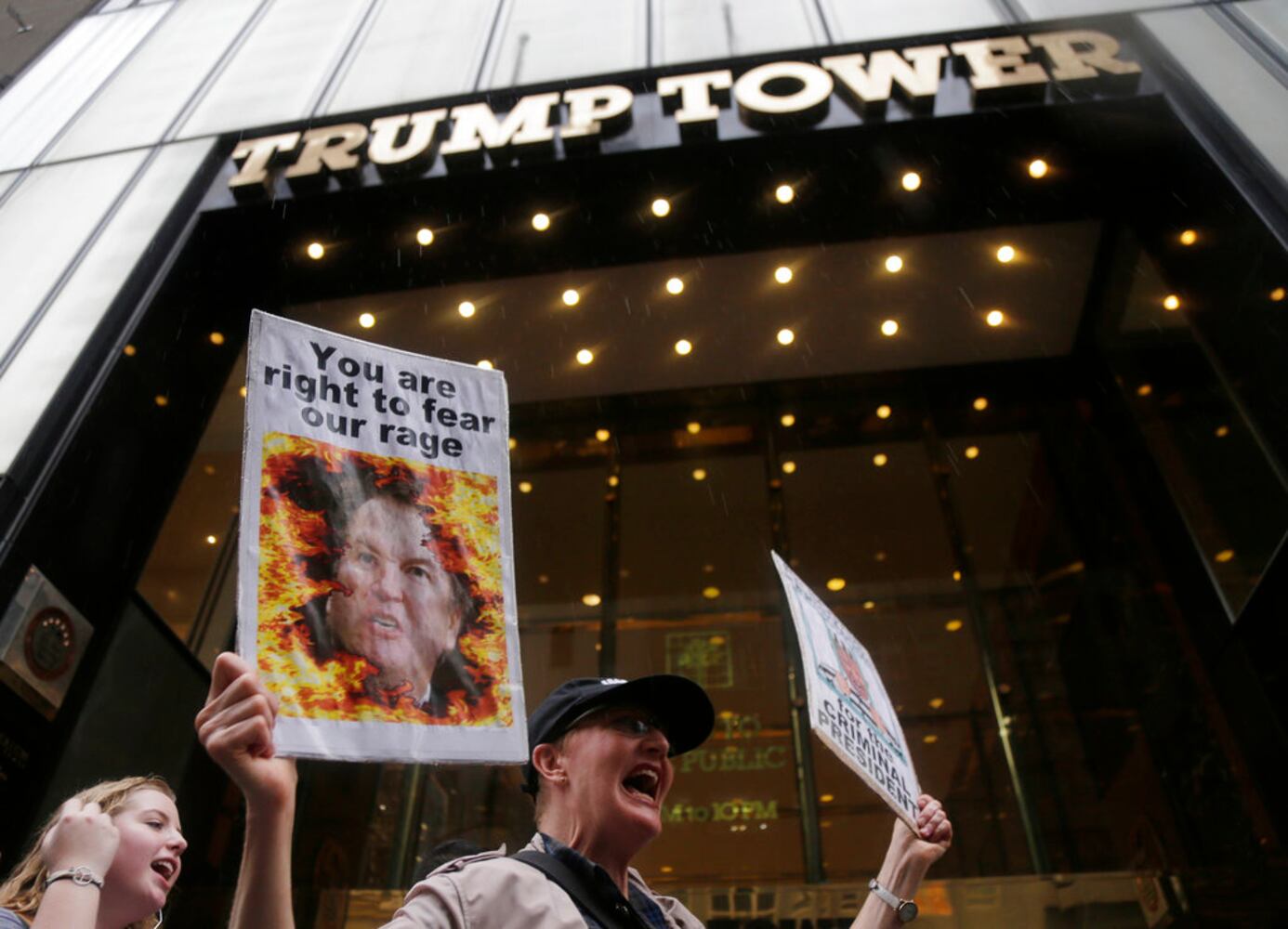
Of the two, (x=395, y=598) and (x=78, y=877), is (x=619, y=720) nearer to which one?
(x=395, y=598)

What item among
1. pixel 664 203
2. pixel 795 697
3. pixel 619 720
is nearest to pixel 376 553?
pixel 619 720

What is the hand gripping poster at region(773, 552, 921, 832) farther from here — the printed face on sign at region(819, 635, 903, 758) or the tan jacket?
the tan jacket

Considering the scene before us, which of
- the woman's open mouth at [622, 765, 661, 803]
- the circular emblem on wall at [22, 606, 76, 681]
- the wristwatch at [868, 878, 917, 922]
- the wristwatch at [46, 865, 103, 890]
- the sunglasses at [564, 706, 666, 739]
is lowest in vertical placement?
the wristwatch at [46, 865, 103, 890]

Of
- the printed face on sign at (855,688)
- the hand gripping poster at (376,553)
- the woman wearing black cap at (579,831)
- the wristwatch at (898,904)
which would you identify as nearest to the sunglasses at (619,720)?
the woman wearing black cap at (579,831)

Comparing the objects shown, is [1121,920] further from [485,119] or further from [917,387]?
[485,119]

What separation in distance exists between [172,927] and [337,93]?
7385mm

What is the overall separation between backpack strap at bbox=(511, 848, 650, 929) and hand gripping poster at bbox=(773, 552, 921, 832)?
0.98 meters

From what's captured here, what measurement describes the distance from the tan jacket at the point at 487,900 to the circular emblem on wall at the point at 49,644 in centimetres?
599

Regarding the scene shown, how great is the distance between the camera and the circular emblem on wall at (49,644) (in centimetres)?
674

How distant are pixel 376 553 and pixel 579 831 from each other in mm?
853

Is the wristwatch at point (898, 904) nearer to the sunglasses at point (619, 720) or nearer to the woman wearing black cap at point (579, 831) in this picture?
the woman wearing black cap at point (579, 831)

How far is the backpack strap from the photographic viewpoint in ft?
6.70

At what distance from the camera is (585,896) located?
206cm

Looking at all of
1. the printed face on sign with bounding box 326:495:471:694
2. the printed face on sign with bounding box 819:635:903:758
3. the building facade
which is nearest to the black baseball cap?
the printed face on sign with bounding box 326:495:471:694
